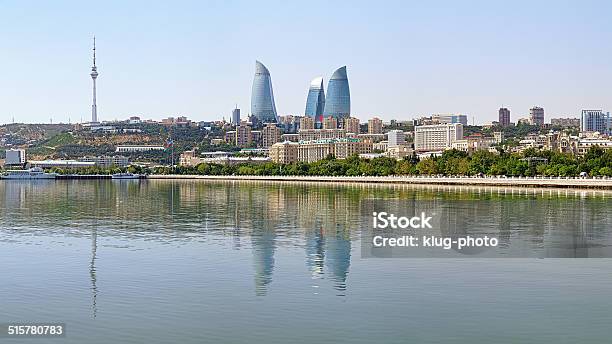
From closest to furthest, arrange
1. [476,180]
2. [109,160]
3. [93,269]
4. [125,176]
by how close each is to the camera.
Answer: [93,269]
[476,180]
[125,176]
[109,160]

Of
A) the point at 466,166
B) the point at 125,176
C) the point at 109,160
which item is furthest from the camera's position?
the point at 109,160

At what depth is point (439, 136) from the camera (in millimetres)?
195500

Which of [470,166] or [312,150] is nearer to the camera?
[470,166]

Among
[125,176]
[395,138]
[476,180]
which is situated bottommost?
[125,176]

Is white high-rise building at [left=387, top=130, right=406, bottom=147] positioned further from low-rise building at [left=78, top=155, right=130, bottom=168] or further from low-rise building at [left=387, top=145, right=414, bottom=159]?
low-rise building at [left=78, top=155, right=130, bottom=168]

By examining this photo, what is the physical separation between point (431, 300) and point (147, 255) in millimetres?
9190

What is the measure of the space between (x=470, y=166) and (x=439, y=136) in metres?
105

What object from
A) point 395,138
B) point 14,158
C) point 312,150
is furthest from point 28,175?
point 395,138

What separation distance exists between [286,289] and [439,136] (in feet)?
588

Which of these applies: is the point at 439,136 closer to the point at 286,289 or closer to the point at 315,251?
the point at 315,251

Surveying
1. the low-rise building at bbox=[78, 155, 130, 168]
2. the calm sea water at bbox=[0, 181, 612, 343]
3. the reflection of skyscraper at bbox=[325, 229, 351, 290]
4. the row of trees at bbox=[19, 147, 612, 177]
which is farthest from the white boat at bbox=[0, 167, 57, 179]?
the reflection of skyscraper at bbox=[325, 229, 351, 290]

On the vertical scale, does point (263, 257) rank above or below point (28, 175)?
above

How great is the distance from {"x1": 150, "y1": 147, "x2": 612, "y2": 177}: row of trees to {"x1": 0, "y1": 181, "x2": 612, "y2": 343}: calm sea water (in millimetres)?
49266

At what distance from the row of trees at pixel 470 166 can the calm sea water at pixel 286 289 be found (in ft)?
162
